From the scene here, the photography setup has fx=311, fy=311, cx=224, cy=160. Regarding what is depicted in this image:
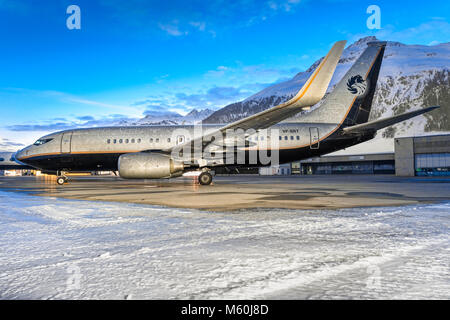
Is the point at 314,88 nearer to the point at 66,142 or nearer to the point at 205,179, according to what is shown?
the point at 205,179

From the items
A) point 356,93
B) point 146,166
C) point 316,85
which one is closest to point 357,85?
point 356,93

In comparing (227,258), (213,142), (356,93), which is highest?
(356,93)

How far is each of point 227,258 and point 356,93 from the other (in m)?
16.8

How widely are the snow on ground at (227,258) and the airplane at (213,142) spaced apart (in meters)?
8.80

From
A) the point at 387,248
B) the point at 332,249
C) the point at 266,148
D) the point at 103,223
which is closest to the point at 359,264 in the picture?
the point at 332,249

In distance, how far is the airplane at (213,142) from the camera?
1411 cm

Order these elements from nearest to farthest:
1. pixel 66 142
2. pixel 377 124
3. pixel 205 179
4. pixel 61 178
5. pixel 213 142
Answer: pixel 213 142 → pixel 377 124 → pixel 205 179 → pixel 66 142 → pixel 61 178

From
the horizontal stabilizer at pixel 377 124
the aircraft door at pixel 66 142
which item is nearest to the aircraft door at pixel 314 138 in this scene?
the horizontal stabilizer at pixel 377 124

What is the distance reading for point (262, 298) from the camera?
205 centimetres

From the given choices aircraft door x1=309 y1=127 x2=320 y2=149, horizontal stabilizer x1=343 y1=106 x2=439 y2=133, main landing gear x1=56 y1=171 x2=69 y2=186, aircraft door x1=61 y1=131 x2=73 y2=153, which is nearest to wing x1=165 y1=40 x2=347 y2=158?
horizontal stabilizer x1=343 y1=106 x2=439 y2=133

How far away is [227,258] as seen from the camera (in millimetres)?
2971

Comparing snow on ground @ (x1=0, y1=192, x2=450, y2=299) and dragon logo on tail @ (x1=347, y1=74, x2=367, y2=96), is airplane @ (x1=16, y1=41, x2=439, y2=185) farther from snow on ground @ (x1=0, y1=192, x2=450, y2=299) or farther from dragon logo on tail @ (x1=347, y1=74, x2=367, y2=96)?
snow on ground @ (x1=0, y1=192, x2=450, y2=299)

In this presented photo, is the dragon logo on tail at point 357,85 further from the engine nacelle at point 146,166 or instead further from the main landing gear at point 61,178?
the main landing gear at point 61,178

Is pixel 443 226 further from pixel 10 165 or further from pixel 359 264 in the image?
pixel 10 165
